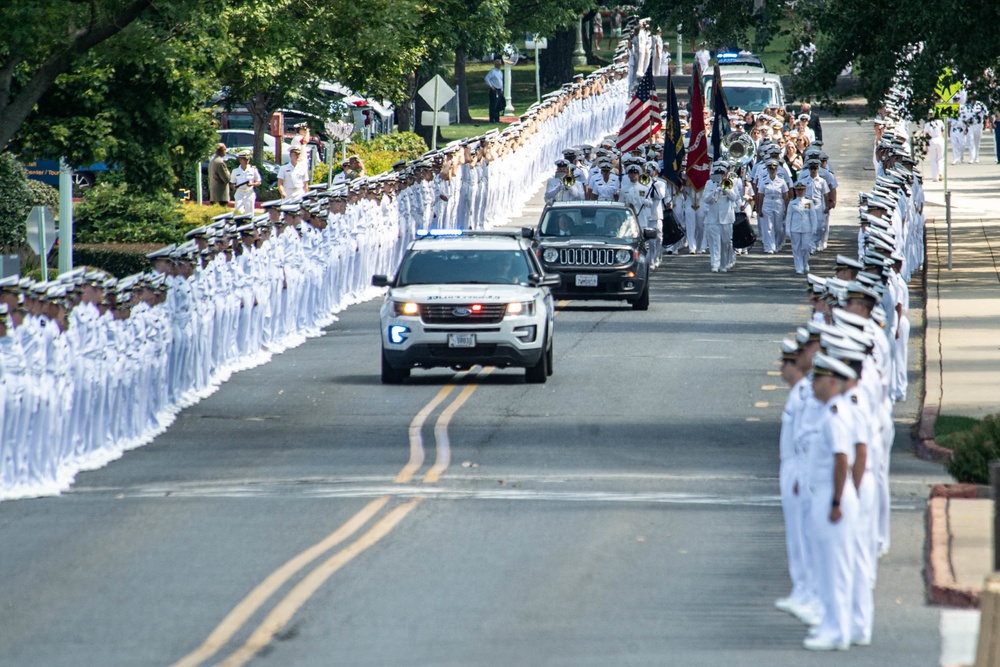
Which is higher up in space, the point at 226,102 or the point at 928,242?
the point at 226,102

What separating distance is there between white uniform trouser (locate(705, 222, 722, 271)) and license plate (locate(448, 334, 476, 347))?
14.5 metres

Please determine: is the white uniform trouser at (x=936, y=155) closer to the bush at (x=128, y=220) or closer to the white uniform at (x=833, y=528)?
the bush at (x=128, y=220)

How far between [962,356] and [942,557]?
11.5 meters

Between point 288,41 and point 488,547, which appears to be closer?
point 488,547

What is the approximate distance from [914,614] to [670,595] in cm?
145

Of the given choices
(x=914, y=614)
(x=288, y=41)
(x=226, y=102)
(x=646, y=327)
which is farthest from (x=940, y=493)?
(x=226, y=102)

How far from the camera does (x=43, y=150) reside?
2505cm

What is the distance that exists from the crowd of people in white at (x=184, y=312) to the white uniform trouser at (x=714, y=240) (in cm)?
541

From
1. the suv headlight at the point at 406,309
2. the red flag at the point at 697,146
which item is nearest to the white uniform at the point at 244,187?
the red flag at the point at 697,146

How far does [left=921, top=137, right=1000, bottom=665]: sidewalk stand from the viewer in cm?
1200

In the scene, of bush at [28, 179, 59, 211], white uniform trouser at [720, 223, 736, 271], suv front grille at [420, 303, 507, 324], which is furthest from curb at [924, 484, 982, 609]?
bush at [28, 179, 59, 211]

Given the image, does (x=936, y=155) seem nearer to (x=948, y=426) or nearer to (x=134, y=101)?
(x=134, y=101)

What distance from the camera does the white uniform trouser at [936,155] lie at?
51734 mm

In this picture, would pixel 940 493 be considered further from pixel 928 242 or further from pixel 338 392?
pixel 928 242
